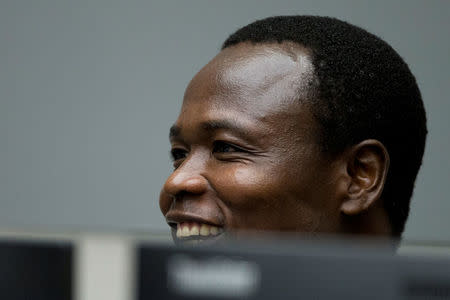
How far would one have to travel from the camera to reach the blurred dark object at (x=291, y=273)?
38 cm

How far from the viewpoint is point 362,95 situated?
1.22 meters

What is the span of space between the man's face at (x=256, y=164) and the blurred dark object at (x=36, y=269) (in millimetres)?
685

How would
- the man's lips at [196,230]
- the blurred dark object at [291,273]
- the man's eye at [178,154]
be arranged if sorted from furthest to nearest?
1. the man's eye at [178,154]
2. the man's lips at [196,230]
3. the blurred dark object at [291,273]

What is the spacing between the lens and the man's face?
1.16 m

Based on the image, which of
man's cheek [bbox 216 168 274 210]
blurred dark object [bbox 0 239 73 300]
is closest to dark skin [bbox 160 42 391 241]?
man's cheek [bbox 216 168 274 210]

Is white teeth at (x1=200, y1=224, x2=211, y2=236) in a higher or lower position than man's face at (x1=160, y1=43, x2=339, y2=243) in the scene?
lower

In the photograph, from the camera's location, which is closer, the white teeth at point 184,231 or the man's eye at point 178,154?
the white teeth at point 184,231

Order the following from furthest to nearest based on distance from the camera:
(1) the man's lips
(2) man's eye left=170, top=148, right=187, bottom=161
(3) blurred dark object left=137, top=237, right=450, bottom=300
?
(2) man's eye left=170, top=148, right=187, bottom=161 < (1) the man's lips < (3) blurred dark object left=137, top=237, right=450, bottom=300

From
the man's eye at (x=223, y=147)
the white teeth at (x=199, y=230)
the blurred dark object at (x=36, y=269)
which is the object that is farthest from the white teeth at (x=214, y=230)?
the blurred dark object at (x=36, y=269)

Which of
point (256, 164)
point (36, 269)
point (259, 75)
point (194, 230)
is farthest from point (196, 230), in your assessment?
point (36, 269)

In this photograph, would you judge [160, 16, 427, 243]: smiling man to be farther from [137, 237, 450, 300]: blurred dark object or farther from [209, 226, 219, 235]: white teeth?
[137, 237, 450, 300]: blurred dark object

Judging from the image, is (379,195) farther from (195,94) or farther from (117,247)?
(117,247)

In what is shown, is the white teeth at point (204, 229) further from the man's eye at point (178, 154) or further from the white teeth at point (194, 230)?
the man's eye at point (178, 154)

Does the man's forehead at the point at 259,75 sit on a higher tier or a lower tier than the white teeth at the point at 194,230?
higher
